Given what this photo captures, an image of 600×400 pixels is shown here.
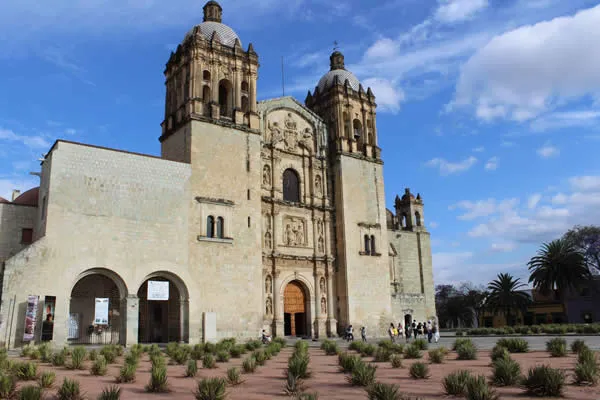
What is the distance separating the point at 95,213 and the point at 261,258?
9.83 metres

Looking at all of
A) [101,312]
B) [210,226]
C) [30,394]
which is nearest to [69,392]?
[30,394]

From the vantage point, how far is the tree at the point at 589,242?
57.2 metres

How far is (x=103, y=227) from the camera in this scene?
25.5 meters

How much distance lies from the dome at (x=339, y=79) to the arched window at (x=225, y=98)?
911 cm

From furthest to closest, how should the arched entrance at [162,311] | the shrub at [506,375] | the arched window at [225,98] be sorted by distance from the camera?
the arched window at [225,98] → the arched entrance at [162,311] → the shrub at [506,375]

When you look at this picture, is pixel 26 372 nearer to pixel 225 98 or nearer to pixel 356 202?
pixel 225 98

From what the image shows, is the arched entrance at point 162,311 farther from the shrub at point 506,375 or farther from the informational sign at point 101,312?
the shrub at point 506,375

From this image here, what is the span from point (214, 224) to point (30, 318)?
10.3 metres

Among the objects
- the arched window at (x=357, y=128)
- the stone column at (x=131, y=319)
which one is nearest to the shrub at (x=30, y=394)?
the stone column at (x=131, y=319)

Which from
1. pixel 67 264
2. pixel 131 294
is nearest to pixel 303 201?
pixel 131 294

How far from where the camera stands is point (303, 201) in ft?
116

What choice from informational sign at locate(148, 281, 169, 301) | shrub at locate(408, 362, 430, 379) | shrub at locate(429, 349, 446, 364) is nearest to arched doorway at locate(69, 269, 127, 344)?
informational sign at locate(148, 281, 169, 301)

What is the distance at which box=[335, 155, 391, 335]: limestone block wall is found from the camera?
34.8m

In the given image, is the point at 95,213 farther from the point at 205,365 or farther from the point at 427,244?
the point at 427,244
